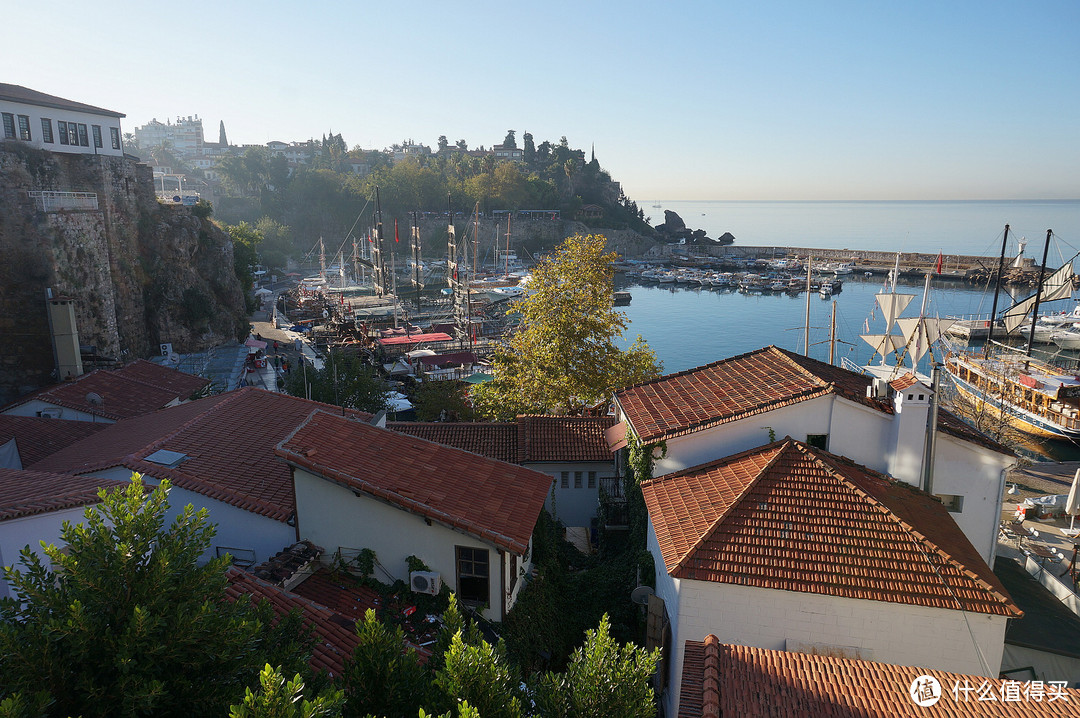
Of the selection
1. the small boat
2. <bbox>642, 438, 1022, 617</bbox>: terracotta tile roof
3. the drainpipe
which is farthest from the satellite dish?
the small boat

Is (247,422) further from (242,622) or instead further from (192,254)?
(192,254)

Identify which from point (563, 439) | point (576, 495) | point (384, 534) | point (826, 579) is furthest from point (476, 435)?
point (826, 579)

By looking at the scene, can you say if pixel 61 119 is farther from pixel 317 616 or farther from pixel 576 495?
pixel 317 616

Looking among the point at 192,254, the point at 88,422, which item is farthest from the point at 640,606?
the point at 192,254

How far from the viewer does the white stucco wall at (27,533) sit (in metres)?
7.27

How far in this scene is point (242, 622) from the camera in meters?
4.88

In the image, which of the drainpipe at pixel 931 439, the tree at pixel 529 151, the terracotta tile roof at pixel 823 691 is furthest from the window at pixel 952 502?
the tree at pixel 529 151

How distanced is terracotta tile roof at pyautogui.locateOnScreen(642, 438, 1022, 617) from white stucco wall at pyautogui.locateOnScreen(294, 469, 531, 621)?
246 cm

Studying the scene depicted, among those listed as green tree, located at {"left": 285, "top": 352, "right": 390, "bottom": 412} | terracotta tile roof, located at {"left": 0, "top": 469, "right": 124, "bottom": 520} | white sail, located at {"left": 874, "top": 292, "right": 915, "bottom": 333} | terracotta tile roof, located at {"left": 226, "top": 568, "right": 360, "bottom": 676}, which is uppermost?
white sail, located at {"left": 874, "top": 292, "right": 915, "bottom": 333}

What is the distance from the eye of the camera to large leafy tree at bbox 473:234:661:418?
65.7 ft

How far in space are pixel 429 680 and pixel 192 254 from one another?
3746 centimetres

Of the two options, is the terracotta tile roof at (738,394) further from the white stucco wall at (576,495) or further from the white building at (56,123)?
the white building at (56,123)

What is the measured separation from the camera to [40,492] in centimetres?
833

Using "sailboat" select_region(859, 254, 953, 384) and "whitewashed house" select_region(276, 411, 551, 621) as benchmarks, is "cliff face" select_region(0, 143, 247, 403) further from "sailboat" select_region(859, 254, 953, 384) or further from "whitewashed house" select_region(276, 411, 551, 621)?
"sailboat" select_region(859, 254, 953, 384)
